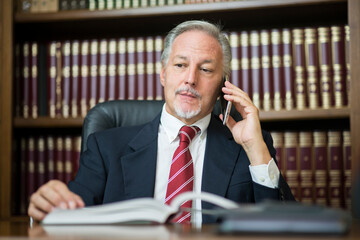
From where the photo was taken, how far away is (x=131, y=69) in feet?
7.44

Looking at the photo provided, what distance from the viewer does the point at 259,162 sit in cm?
158

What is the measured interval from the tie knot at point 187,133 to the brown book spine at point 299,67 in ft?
1.93

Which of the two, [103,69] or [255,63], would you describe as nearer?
[255,63]

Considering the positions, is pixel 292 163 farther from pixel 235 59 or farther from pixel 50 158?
pixel 50 158

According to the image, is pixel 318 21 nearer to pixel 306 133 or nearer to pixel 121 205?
pixel 306 133

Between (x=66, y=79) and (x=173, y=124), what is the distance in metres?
0.75

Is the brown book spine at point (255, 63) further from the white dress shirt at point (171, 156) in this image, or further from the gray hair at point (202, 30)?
the white dress shirt at point (171, 156)

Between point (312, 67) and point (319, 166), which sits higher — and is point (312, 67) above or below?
above

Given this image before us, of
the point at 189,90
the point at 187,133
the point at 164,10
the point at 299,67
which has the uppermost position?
the point at 164,10

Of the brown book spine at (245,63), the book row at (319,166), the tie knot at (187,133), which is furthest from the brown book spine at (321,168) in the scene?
the tie knot at (187,133)

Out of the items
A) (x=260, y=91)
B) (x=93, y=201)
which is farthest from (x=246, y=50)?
(x=93, y=201)

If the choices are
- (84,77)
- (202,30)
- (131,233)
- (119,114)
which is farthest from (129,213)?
(84,77)

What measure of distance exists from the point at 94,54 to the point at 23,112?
419 millimetres

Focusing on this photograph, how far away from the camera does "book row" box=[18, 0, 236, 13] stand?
225 cm
